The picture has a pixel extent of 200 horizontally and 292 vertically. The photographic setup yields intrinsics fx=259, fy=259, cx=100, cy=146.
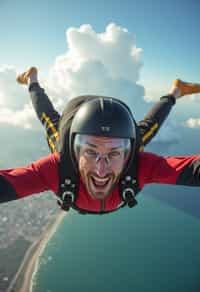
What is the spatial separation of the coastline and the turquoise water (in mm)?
657

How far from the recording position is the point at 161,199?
5322 cm

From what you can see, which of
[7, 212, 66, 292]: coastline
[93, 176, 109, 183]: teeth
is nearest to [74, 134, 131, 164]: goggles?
[93, 176, 109, 183]: teeth

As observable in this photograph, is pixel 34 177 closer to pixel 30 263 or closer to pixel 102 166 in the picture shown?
pixel 102 166

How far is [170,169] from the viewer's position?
2.83 m

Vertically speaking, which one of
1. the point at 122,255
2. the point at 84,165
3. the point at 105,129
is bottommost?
the point at 122,255

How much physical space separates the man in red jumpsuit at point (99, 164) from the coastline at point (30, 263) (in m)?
26.2

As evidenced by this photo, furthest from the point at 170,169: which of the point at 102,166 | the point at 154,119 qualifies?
the point at 154,119

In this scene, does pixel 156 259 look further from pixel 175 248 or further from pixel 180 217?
pixel 180 217

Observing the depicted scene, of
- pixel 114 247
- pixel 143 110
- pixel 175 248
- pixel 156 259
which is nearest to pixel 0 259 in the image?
pixel 114 247

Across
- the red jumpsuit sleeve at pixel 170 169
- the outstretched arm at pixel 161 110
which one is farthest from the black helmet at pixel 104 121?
the outstretched arm at pixel 161 110

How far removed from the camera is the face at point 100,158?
232cm

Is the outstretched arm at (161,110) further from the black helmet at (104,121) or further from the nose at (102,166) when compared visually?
the nose at (102,166)

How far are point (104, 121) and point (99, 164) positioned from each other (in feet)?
1.27

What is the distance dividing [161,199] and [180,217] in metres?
7.32
